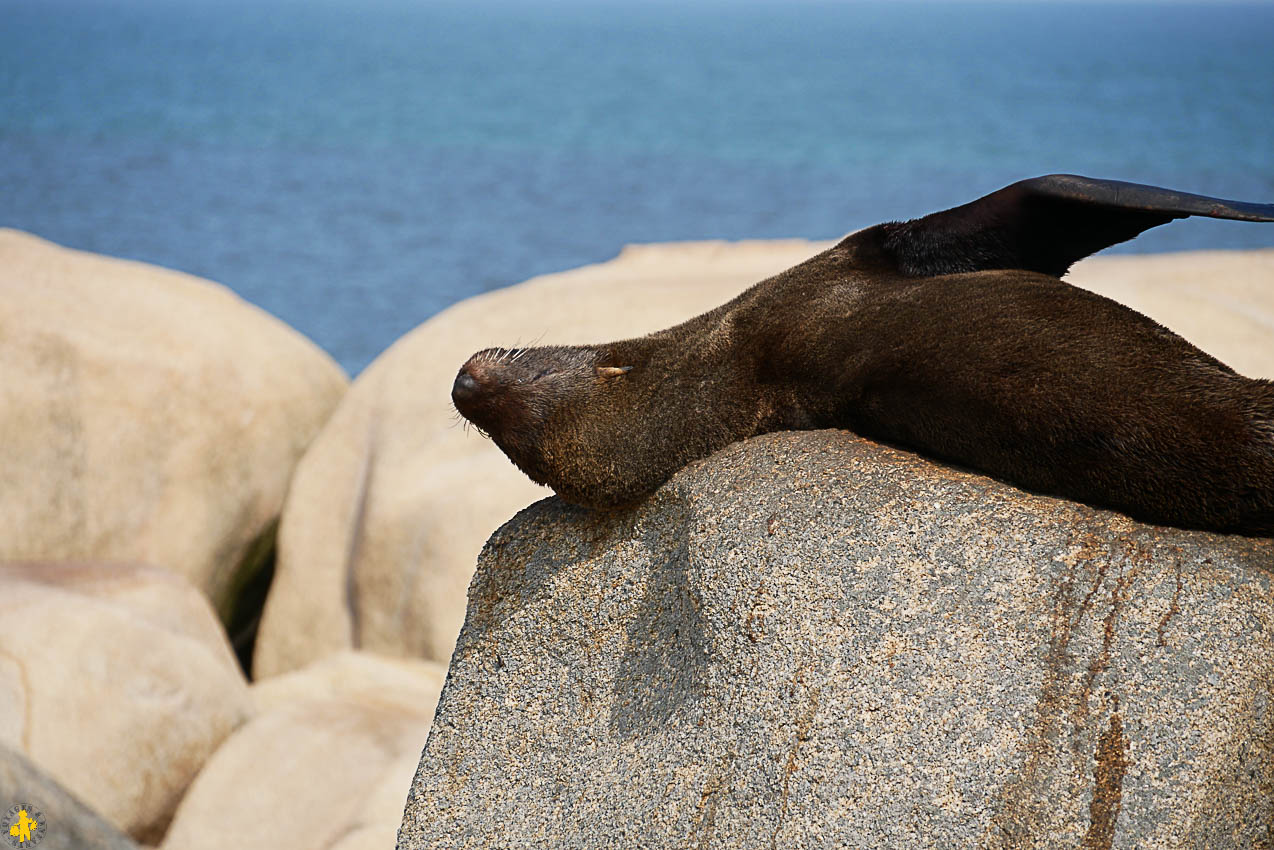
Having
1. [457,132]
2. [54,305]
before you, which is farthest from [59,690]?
[457,132]

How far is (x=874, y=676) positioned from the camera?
306cm

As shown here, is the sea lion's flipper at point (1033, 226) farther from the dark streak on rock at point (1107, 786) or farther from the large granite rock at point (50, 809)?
the large granite rock at point (50, 809)

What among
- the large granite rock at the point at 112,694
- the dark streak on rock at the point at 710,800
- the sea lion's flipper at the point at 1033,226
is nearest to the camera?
the dark streak on rock at the point at 710,800

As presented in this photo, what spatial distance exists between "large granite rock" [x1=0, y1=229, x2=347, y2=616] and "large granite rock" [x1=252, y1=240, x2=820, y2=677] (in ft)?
1.24

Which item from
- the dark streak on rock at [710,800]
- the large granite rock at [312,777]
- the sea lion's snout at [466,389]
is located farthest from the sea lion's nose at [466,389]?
the large granite rock at [312,777]

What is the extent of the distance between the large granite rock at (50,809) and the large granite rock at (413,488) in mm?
2551

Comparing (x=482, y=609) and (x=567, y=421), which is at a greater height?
(x=567, y=421)

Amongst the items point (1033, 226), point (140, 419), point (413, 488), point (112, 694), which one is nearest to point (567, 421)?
point (1033, 226)

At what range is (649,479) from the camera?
11.9 feet

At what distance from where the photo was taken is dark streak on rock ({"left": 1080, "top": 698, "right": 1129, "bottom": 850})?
9.34ft

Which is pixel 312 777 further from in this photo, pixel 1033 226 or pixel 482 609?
pixel 1033 226

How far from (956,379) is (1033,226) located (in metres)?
0.66

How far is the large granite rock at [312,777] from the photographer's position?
228 inches

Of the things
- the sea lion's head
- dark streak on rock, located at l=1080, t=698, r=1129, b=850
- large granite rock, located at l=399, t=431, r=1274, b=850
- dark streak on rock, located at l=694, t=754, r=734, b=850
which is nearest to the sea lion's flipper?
large granite rock, located at l=399, t=431, r=1274, b=850
